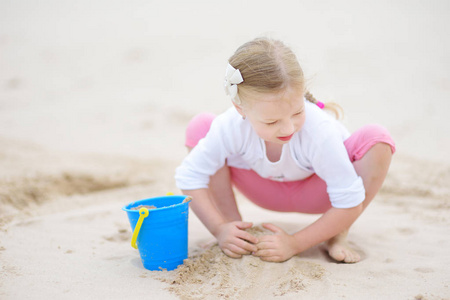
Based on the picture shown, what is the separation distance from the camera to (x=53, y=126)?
6.25 m

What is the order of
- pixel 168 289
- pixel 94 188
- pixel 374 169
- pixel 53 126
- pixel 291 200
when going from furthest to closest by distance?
pixel 53 126 → pixel 94 188 → pixel 291 200 → pixel 374 169 → pixel 168 289

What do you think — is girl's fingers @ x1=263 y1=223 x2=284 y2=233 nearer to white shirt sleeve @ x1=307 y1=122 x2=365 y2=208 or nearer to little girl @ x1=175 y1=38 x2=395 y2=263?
little girl @ x1=175 y1=38 x2=395 y2=263

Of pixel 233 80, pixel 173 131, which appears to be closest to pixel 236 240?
pixel 233 80

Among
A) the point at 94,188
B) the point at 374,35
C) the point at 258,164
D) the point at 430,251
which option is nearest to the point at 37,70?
the point at 94,188

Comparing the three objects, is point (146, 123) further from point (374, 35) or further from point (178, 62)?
point (374, 35)

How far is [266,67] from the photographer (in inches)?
69.2

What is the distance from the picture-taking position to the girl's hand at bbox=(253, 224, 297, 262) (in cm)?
188

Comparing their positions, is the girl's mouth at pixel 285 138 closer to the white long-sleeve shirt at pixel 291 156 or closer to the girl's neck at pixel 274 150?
the white long-sleeve shirt at pixel 291 156

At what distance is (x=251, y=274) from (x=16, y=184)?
2.44 m

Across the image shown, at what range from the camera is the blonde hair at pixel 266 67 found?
1743 mm

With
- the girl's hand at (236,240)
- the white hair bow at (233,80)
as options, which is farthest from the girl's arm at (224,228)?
the white hair bow at (233,80)

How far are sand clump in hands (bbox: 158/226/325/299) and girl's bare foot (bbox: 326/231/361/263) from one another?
0.58 feet

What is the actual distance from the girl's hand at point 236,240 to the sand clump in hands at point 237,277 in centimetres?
3

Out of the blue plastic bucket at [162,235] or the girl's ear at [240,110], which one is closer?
the blue plastic bucket at [162,235]
